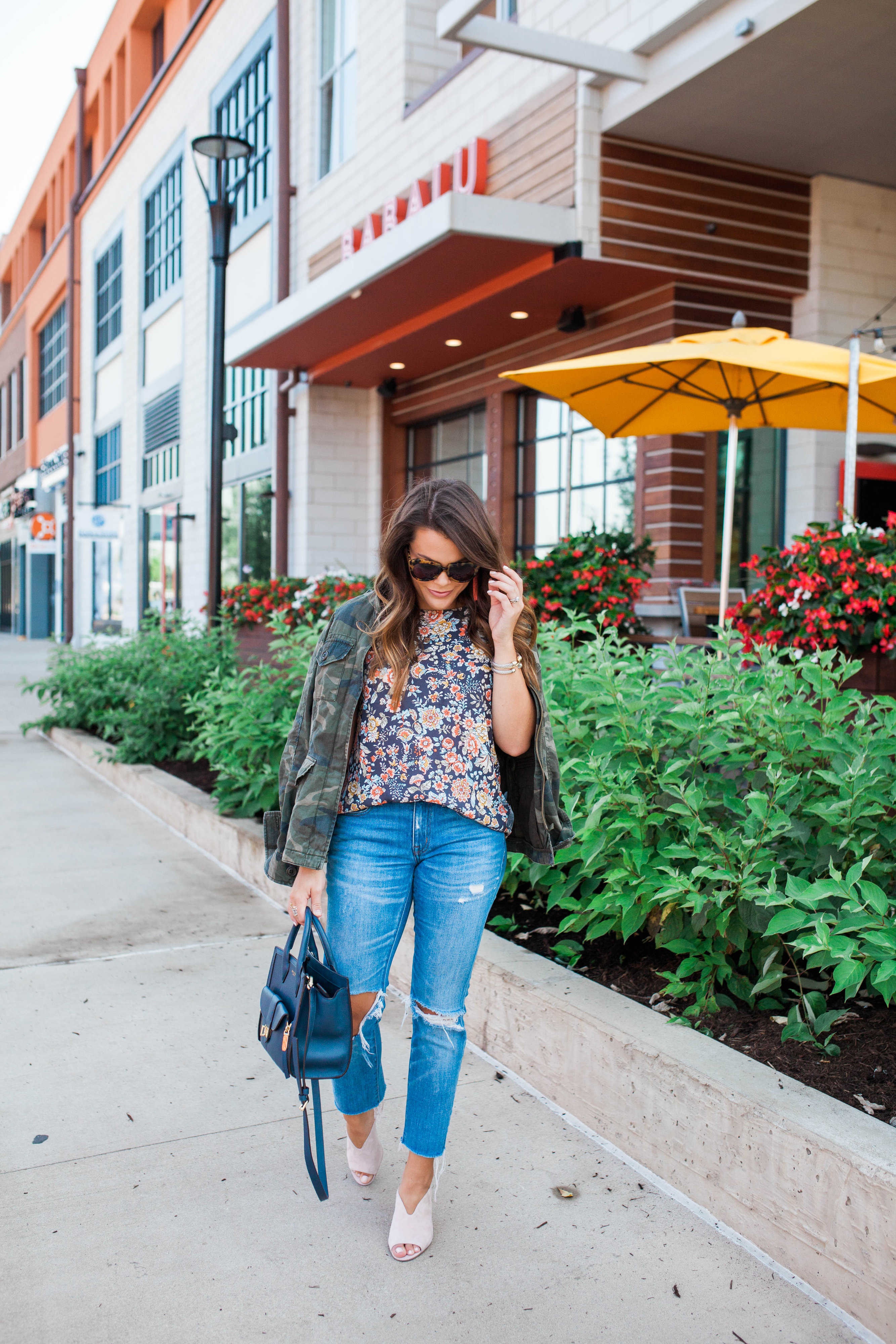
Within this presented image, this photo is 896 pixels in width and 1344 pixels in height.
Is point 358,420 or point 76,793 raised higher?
point 358,420

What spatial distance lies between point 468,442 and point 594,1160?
457 inches

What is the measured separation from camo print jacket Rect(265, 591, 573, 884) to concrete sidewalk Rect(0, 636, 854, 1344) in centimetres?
85

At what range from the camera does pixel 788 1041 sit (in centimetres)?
294

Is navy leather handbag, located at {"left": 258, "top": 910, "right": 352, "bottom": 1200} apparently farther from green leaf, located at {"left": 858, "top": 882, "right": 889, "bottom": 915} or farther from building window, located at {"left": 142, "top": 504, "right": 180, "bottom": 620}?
building window, located at {"left": 142, "top": 504, "right": 180, "bottom": 620}

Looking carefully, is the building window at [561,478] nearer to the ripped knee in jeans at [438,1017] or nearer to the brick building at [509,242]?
the brick building at [509,242]

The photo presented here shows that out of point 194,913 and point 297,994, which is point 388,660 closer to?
point 297,994

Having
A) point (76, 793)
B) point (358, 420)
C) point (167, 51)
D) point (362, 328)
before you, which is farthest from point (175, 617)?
point (167, 51)

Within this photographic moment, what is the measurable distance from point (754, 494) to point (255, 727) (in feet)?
21.0

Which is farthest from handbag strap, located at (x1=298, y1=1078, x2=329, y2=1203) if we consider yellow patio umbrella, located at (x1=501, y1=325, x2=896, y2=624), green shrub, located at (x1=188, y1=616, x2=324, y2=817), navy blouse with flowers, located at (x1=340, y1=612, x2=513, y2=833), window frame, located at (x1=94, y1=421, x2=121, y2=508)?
window frame, located at (x1=94, y1=421, x2=121, y2=508)

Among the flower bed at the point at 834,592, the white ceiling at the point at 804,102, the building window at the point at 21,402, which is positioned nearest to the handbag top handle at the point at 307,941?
the flower bed at the point at 834,592

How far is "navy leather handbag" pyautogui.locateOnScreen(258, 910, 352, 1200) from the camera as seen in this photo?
2383 millimetres

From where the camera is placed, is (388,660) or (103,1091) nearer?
(388,660)

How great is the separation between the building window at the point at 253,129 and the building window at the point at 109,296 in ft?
29.3

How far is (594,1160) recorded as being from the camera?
9.61 ft
